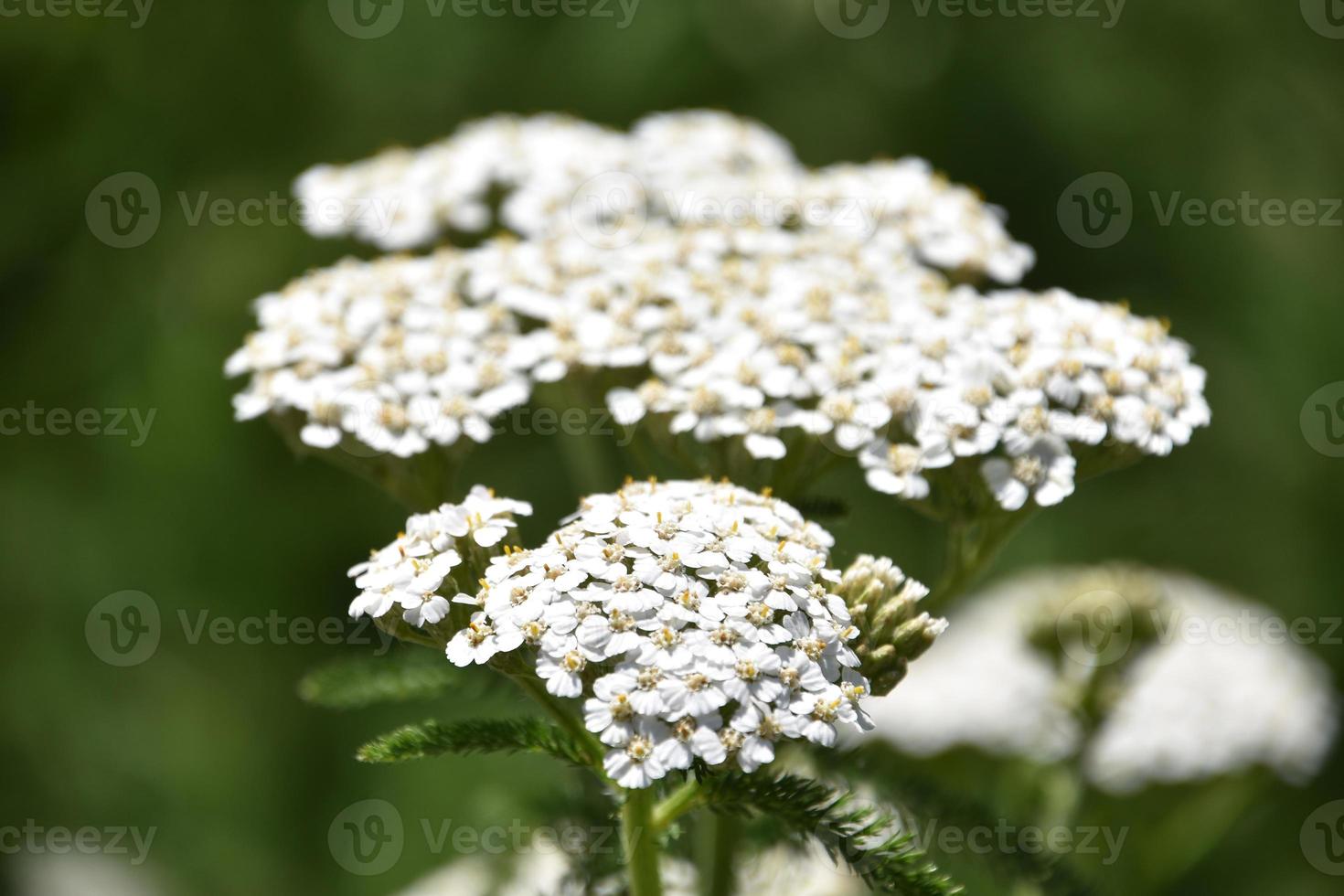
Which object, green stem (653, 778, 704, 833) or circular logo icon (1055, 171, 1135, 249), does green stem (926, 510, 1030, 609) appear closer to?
green stem (653, 778, 704, 833)

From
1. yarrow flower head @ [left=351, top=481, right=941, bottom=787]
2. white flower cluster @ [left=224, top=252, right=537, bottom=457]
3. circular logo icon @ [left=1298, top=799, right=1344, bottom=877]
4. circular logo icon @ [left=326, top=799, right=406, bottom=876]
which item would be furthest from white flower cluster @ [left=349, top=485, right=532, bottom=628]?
circular logo icon @ [left=1298, top=799, right=1344, bottom=877]

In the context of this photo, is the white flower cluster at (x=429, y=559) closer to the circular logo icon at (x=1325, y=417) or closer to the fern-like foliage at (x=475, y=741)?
the fern-like foliage at (x=475, y=741)

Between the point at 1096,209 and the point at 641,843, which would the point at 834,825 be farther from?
the point at 1096,209

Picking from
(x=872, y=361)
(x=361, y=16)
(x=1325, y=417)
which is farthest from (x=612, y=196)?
(x=1325, y=417)

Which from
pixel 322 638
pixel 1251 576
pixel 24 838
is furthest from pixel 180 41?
pixel 1251 576

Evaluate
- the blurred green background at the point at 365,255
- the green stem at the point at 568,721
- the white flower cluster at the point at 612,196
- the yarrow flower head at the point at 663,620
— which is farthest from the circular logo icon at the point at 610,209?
the blurred green background at the point at 365,255
